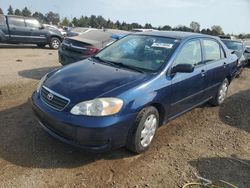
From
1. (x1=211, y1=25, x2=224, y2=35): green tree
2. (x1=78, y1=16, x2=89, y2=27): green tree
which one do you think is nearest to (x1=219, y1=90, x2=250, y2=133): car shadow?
(x1=211, y1=25, x2=224, y2=35): green tree

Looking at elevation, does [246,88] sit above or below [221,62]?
below

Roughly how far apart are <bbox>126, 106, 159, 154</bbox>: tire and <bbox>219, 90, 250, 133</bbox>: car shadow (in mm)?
2290

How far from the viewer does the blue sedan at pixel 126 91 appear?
12.0 ft

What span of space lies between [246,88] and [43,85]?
7003 mm

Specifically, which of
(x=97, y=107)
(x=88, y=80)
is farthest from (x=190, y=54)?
(x=97, y=107)

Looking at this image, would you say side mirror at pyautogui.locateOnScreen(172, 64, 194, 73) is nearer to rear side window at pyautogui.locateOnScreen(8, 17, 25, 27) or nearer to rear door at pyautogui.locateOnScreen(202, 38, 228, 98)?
rear door at pyautogui.locateOnScreen(202, 38, 228, 98)

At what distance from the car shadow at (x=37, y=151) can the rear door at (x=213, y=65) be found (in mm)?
2496

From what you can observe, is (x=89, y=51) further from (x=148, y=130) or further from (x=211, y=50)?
(x=148, y=130)

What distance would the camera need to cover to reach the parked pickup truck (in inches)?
596

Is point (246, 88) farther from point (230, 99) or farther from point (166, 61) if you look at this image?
point (166, 61)

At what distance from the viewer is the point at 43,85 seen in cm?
431

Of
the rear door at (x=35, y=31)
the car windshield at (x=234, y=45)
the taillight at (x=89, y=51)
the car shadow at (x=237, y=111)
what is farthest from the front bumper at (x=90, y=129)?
the rear door at (x=35, y=31)

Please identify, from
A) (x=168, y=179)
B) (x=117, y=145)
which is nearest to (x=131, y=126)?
(x=117, y=145)

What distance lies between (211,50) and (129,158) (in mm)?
3073
